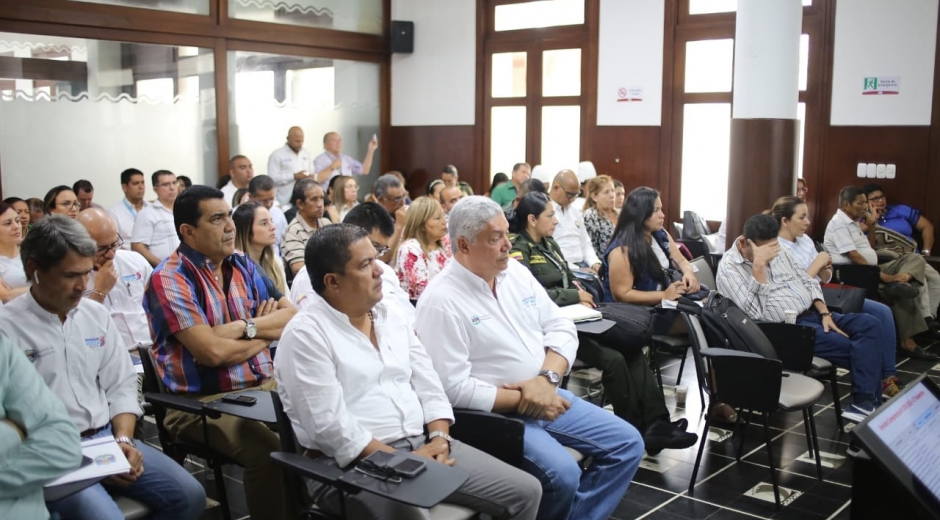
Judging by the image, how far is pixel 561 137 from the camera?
1090 centimetres

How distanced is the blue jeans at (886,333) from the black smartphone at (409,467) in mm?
3812

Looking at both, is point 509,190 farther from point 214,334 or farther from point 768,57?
point 214,334

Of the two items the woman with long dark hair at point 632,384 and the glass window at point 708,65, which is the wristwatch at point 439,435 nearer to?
the woman with long dark hair at point 632,384

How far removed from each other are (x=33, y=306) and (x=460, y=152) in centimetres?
910

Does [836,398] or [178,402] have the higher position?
[178,402]

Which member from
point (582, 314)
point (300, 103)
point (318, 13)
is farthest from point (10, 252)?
point (318, 13)

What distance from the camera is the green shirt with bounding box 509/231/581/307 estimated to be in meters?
4.87

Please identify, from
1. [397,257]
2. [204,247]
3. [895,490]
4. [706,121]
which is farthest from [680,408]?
[706,121]

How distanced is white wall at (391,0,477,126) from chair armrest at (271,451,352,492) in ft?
30.5

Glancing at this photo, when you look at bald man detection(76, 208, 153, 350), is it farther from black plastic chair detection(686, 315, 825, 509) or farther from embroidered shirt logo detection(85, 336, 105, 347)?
black plastic chair detection(686, 315, 825, 509)

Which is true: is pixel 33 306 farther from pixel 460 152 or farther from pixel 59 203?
pixel 460 152

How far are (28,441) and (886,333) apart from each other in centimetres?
476

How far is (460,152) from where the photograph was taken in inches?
457

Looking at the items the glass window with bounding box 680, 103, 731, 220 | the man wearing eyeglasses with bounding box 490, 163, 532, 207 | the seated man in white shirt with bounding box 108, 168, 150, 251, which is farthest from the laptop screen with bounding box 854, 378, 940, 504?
the glass window with bounding box 680, 103, 731, 220
